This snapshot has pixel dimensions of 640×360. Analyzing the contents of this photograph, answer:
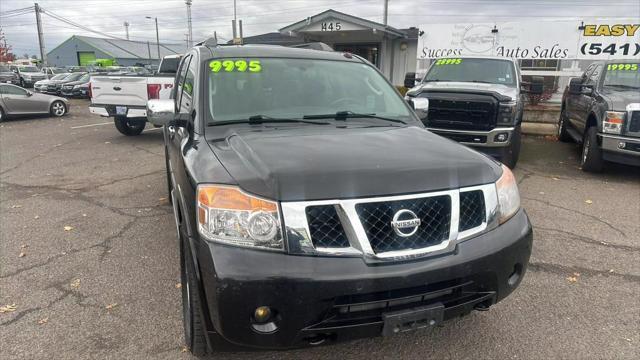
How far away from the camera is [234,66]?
339 cm

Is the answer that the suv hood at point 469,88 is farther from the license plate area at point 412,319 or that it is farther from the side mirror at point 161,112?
the license plate area at point 412,319

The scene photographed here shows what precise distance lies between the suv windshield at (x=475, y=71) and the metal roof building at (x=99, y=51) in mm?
70942

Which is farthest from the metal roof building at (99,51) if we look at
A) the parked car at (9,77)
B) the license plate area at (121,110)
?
the license plate area at (121,110)

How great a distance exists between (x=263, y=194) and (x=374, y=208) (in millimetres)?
518

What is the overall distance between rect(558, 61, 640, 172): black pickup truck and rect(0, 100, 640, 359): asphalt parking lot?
0.48 m

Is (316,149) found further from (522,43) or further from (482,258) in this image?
(522,43)

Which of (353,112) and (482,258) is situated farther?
(353,112)

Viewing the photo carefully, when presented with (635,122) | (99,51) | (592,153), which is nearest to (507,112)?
(592,153)

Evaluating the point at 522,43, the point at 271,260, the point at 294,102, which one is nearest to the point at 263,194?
the point at 271,260

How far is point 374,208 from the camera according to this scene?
209 centimetres

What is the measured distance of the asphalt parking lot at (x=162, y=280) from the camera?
2.85 metres

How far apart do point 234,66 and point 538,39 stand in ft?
42.9

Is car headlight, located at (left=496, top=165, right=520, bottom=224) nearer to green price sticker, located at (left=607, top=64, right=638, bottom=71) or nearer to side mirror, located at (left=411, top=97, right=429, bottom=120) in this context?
side mirror, located at (left=411, top=97, right=429, bottom=120)

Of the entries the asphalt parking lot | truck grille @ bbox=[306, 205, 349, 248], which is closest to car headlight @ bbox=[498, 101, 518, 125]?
the asphalt parking lot
